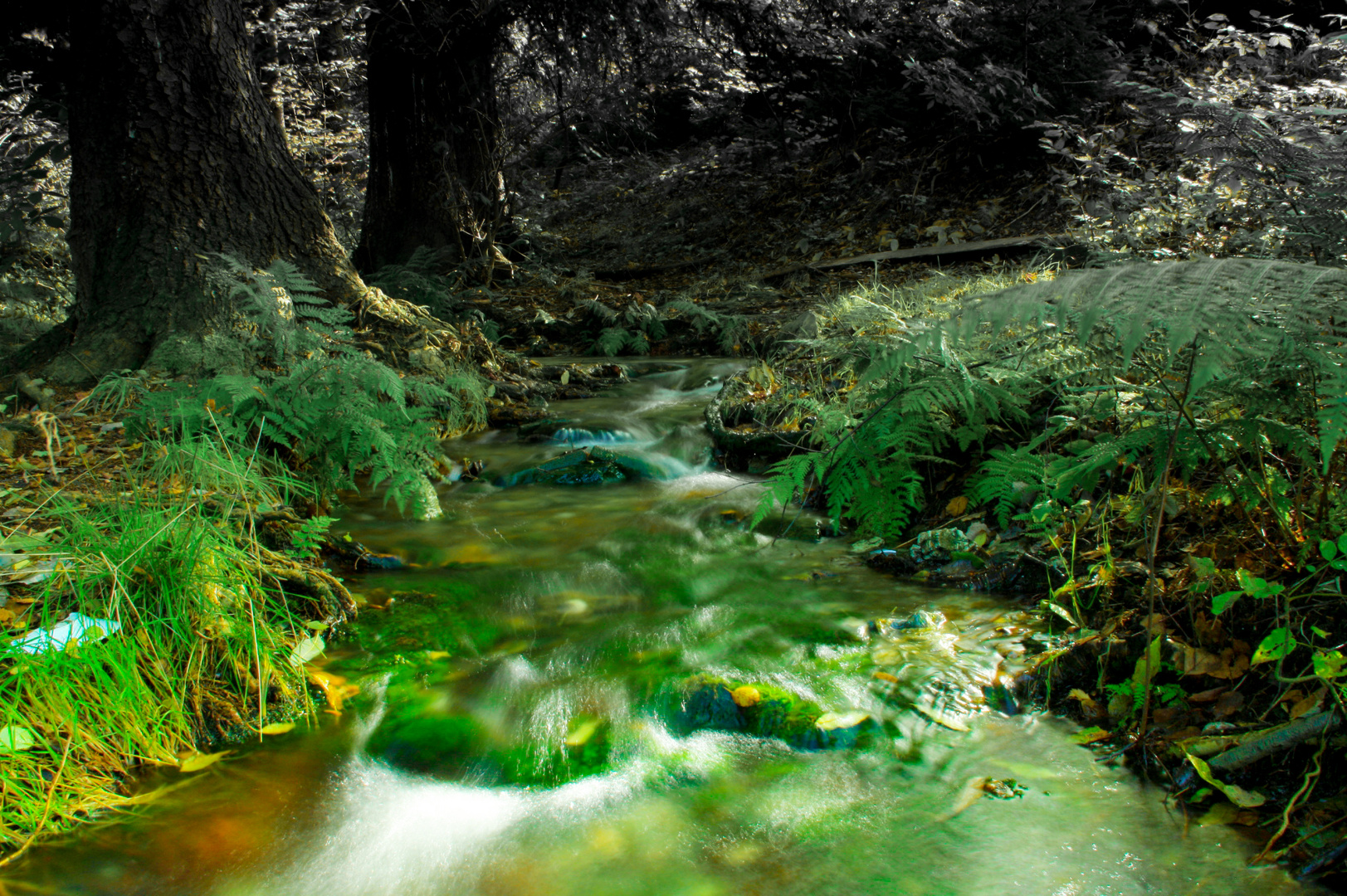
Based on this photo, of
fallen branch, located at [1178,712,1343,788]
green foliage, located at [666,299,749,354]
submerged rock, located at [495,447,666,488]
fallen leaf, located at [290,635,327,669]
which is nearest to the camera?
fallen branch, located at [1178,712,1343,788]

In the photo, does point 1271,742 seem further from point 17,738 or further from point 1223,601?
point 17,738

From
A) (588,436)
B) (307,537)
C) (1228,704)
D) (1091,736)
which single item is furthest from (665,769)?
(588,436)

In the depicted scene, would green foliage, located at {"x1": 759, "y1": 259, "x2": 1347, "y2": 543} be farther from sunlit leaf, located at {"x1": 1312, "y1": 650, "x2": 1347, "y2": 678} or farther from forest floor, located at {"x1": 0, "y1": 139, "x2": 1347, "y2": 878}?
sunlit leaf, located at {"x1": 1312, "y1": 650, "x2": 1347, "y2": 678}

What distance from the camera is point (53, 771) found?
1.97 m

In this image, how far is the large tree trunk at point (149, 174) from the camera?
4.69 meters

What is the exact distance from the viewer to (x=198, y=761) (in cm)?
219

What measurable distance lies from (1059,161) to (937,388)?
822cm

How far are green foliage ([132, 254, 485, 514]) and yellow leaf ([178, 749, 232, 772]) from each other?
58.9 inches

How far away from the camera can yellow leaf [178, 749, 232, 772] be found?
Result: 7.07 ft

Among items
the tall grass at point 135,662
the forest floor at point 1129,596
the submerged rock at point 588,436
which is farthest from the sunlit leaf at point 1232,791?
the submerged rock at point 588,436

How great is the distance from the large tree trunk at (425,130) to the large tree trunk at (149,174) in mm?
4510

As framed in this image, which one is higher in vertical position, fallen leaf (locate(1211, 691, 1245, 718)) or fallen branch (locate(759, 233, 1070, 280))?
fallen branch (locate(759, 233, 1070, 280))

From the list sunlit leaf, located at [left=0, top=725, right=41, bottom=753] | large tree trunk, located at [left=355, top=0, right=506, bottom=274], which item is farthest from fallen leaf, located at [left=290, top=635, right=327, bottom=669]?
large tree trunk, located at [left=355, top=0, right=506, bottom=274]

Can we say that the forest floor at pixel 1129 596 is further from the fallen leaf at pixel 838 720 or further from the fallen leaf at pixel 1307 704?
the fallen leaf at pixel 838 720
